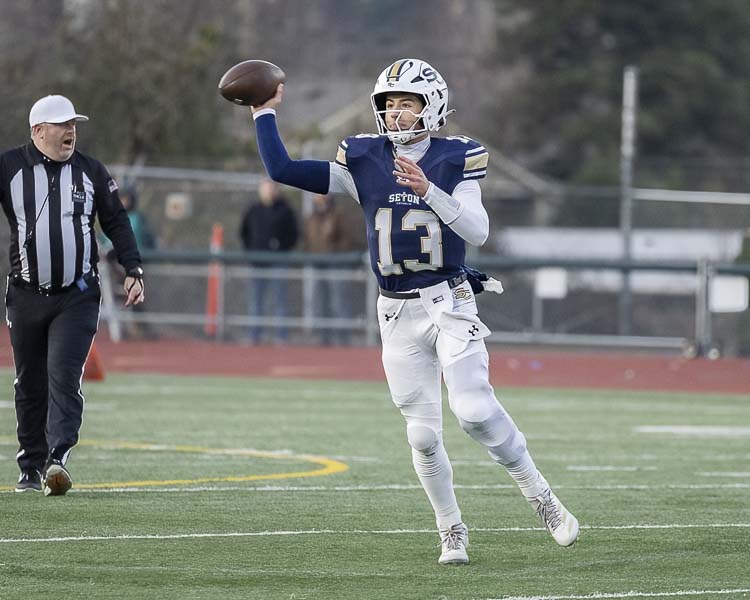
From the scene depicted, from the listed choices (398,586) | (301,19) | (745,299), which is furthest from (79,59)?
(301,19)

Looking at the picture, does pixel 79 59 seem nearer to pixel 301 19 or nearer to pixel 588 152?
pixel 588 152

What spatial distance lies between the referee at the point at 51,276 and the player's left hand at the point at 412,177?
2508mm

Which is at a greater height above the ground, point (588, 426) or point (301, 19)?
point (301, 19)

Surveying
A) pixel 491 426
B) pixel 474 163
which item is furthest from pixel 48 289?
pixel 491 426

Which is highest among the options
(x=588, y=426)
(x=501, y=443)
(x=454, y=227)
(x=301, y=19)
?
(x=301, y=19)

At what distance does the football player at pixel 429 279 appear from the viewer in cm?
668

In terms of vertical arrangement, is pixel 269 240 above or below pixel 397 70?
below

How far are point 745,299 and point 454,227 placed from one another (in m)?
12.4

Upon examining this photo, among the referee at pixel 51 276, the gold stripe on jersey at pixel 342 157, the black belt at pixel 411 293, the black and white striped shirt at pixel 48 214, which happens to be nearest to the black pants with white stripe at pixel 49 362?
the referee at pixel 51 276

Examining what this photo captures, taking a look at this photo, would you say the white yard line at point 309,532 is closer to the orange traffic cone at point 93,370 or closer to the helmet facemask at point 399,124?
the helmet facemask at point 399,124

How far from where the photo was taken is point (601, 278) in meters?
21.5

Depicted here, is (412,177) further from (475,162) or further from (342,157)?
(342,157)

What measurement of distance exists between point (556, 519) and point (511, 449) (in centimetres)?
33

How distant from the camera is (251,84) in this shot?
23.1ft
